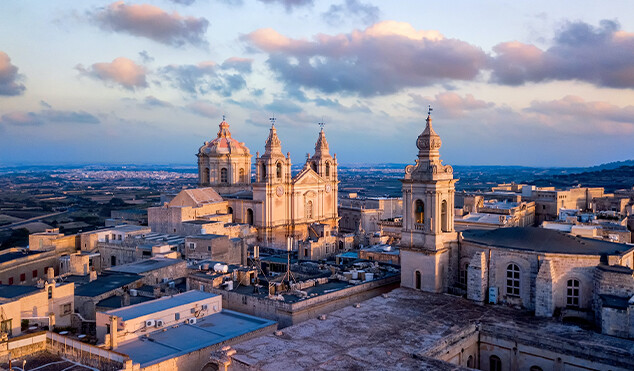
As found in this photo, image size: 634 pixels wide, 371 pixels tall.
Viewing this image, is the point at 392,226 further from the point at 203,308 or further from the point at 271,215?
the point at 203,308

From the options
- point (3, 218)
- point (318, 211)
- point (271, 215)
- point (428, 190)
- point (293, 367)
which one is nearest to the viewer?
point (293, 367)

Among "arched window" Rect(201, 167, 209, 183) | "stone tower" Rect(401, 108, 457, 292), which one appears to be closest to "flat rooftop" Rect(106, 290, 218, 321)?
"stone tower" Rect(401, 108, 457, 292)

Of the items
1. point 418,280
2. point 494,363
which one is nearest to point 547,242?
point 418,280

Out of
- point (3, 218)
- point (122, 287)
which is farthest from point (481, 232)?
point (3, 218)

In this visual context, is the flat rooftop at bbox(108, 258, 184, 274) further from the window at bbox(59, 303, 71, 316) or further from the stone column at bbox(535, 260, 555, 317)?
the stone column at bbox(535, 260, 555, 317)

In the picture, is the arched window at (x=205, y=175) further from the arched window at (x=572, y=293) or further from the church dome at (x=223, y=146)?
the arched window at (x=572, y=293)

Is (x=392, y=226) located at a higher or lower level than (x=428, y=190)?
lower

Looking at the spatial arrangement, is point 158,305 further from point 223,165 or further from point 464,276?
point 223,165
